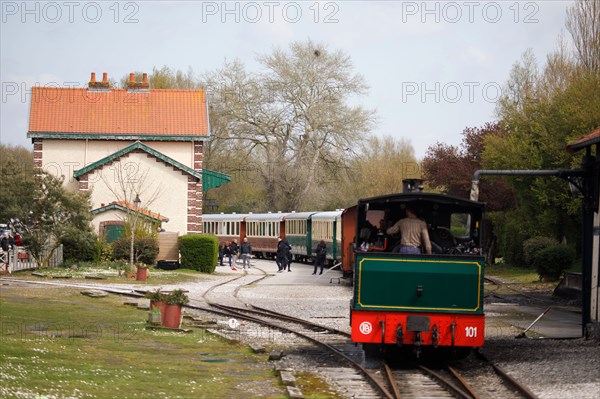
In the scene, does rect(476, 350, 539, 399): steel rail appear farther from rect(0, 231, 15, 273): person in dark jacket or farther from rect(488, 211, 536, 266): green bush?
rect(488, 211, 536, 266): green bush

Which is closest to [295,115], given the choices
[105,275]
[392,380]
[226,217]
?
[226,217]

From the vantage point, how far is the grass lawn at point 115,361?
39.0 feet

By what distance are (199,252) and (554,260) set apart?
15.4m

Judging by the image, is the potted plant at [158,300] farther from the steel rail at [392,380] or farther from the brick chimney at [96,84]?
the brick chimney at [96,84]

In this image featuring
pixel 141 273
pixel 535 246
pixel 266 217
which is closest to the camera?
pixel 141 273

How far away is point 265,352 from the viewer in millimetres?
16547

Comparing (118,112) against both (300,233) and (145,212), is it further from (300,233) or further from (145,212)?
(300,233)

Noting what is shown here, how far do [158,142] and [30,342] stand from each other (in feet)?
116

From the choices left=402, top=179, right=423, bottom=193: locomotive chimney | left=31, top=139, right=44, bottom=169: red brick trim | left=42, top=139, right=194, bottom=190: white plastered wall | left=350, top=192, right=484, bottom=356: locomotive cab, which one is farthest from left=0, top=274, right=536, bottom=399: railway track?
left=31, top=139, right=44, bottom=169: red brick trim

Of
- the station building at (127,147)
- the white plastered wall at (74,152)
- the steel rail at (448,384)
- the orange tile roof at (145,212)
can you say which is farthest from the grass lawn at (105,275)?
the steel rail at (448,384)

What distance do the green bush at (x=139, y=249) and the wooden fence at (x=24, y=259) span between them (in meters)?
2.32

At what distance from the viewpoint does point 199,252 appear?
42.0 metres

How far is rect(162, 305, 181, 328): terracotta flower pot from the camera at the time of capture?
19469 millimetres

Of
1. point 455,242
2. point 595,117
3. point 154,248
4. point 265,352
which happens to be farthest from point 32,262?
point 455,242
